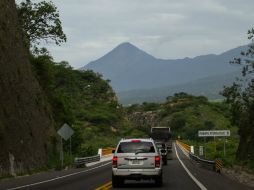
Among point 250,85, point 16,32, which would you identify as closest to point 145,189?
point 16,32

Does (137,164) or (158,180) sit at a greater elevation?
(137,164)

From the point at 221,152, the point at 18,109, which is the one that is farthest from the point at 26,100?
the point at 221,152

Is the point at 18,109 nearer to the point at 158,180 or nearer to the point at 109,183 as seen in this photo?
the point at 109,183

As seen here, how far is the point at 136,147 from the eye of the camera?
22.0 meters

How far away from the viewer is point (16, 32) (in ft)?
161

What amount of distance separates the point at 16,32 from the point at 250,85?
68.2 ft

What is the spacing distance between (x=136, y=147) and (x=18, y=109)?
74.3 feet

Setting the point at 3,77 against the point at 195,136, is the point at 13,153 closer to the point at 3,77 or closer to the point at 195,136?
the point at 3,77

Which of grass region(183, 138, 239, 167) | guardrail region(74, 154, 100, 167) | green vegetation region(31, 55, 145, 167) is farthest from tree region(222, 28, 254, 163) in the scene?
green vegetation region(31, 55, 145, 167)

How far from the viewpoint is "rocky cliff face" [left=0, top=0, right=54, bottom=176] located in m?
38.0

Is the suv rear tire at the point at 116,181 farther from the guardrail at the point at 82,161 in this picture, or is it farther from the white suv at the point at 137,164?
the guardrail at the point at 82,161

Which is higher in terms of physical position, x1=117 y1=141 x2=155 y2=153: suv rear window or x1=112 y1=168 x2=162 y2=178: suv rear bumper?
x1=117 y1=141 x2=155 y2=153: suv rear window

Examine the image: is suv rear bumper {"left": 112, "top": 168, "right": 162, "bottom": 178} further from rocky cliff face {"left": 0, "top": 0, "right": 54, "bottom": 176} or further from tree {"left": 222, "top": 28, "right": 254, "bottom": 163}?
tree {"left": 222, "top": 28, "right": 254, "bottom": 163}

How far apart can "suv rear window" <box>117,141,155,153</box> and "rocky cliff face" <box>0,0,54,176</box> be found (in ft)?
42.6
